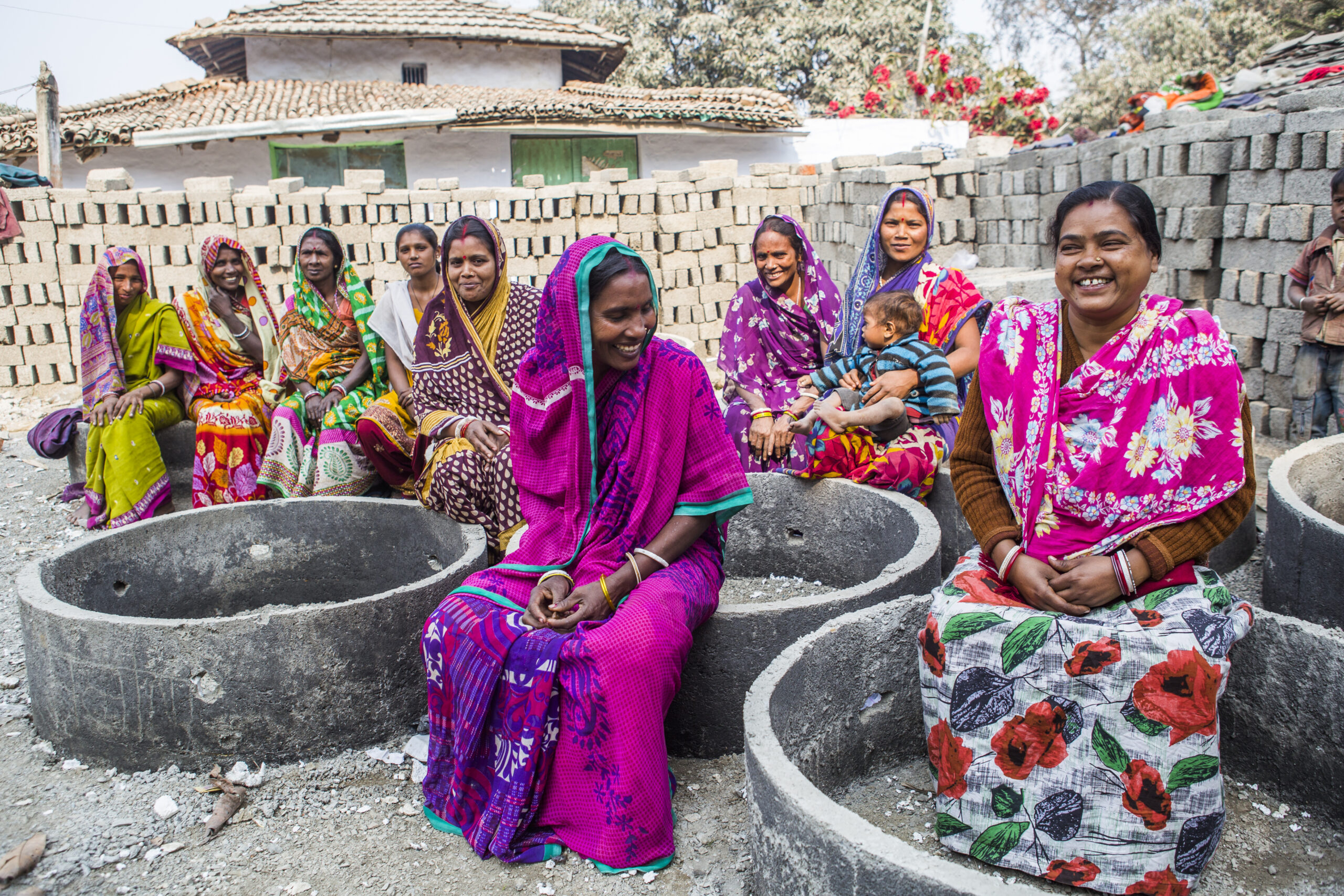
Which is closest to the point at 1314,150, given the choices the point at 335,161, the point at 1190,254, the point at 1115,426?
the point at 1190,254

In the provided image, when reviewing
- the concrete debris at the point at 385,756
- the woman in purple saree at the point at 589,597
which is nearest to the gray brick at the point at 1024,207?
the woman in purple saree at the point at 589,597

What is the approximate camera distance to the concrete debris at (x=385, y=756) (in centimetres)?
330

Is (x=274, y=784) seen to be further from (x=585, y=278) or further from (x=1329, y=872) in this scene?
(x=1329, y=872)

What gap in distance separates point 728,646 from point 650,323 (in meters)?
1.07

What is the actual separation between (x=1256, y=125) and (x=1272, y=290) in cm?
115

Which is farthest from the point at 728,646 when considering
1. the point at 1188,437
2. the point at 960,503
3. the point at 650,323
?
the point at 1188,437

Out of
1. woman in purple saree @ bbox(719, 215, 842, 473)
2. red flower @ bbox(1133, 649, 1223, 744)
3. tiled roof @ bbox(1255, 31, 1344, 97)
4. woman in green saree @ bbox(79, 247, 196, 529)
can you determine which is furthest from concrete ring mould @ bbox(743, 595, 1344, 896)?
tiled roof @ bbox(1255, 31, 1344, 97)

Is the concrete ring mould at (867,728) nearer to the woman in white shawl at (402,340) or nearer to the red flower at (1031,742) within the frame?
the red flower at (1031,742)

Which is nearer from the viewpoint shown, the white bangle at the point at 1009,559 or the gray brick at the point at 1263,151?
the white bangle at the point at 1009,559

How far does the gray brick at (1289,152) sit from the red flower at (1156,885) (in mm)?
5852

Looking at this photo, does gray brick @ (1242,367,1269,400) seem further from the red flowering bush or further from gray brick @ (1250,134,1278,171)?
the red flowering bush

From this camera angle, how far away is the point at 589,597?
2828 millimetres

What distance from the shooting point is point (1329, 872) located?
2461 mm

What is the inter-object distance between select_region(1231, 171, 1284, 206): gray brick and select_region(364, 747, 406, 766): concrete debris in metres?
6.70
